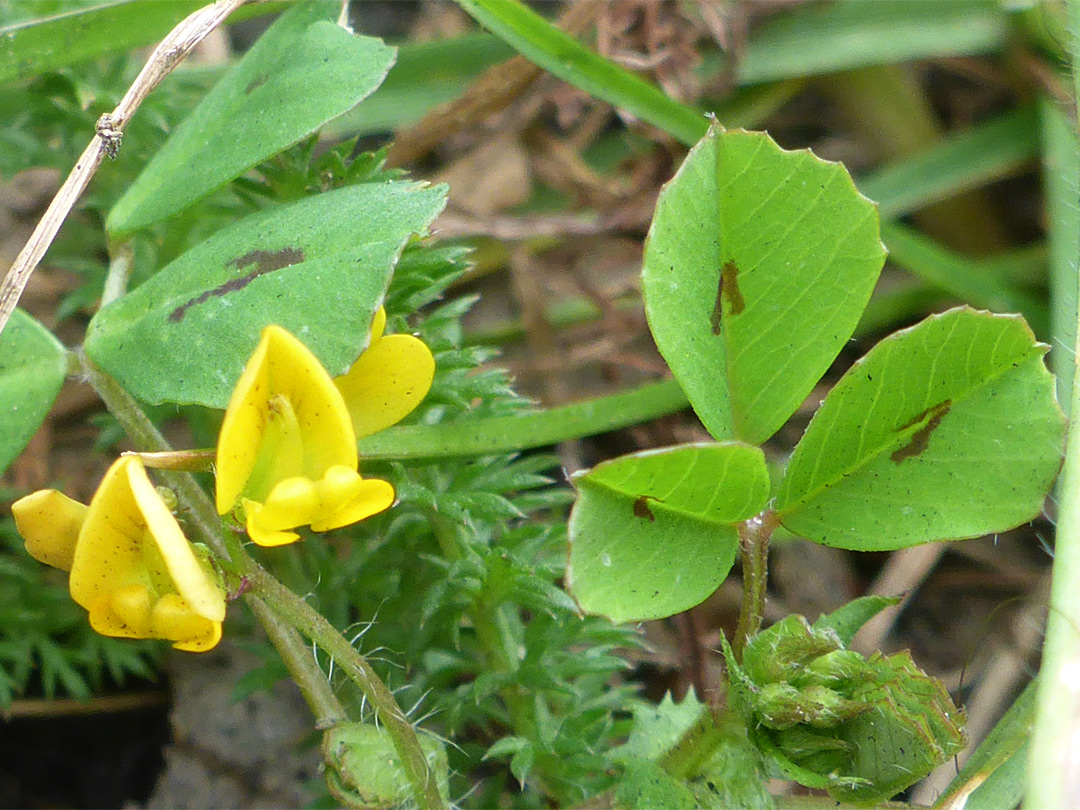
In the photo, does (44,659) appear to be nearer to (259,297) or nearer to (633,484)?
(259,297)

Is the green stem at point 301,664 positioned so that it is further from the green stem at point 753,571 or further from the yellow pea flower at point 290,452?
the green stem at point 753,571

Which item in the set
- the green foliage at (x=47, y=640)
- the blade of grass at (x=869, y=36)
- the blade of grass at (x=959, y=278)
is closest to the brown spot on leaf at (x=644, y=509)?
the green foliage at (x=47, y=640)

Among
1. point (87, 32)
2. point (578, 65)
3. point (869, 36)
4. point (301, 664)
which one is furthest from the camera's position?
point (869, 36)

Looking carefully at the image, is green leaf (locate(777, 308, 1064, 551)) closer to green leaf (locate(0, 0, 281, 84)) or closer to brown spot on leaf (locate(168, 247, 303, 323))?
brown spot on leaf (locate(168, 247, 303, 323))

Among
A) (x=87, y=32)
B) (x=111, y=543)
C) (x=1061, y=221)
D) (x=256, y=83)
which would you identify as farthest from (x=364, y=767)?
(x=1061, y=221)

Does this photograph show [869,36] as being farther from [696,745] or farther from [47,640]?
[47,640]

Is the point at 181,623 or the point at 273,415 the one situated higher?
the point at 273,415

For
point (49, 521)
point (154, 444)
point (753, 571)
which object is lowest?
point (753, 571)

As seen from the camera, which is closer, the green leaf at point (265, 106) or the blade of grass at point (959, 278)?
the green leaf at point (265, 106)
